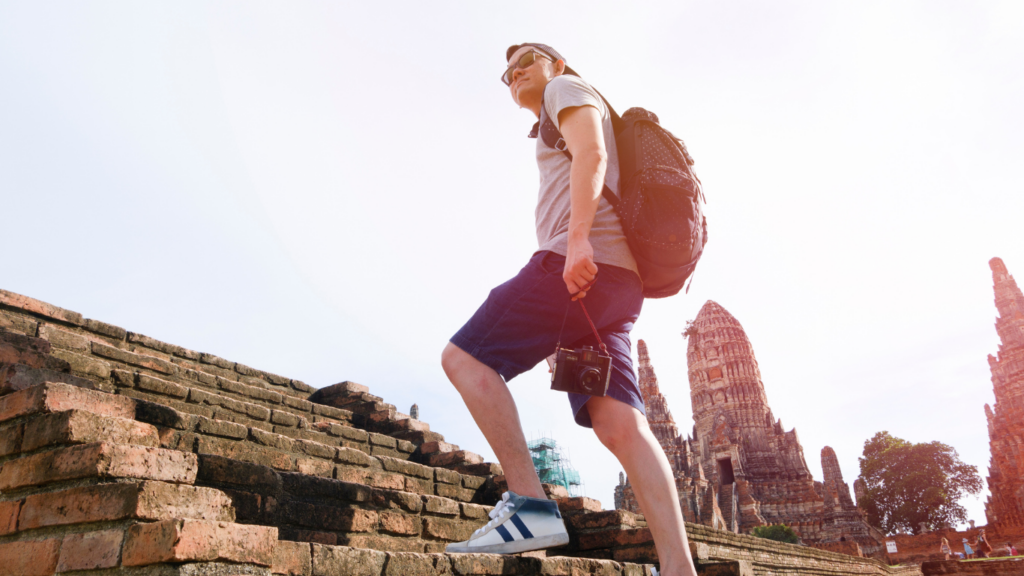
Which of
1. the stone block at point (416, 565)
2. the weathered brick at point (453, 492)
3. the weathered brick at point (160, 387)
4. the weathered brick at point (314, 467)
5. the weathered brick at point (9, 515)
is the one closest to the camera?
the stone block at point (416, 565)

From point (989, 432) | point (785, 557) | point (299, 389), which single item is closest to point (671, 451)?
point (785, 557)

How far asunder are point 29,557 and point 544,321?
178 centimetres

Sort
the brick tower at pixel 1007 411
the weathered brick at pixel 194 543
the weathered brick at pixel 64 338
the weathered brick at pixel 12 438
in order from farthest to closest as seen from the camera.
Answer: the brick tower at pixel 1007 411 → the weathered brick at pixel 64 338 → the weathered brick at pixel 12 438 → the weathered brick at pixel 194 543

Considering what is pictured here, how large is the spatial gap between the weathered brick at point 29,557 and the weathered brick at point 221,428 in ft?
3.83

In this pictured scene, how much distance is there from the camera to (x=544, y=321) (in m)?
2.42

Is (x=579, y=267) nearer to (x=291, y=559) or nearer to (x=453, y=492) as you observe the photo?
(x=291, y=559)

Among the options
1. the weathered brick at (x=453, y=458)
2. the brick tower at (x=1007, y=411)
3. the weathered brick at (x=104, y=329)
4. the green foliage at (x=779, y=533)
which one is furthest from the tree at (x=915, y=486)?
the weathered brick at (x=104, y=329)

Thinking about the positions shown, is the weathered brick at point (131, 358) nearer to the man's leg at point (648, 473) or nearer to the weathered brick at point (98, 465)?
the weathered brick at point (98, 465)

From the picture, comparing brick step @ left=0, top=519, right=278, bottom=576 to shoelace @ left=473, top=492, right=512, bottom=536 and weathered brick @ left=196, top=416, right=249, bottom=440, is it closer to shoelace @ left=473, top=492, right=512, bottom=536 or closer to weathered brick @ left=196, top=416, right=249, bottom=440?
shoelace @ left=473, top=492, right=512, bottom=536

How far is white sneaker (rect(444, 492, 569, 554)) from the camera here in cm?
220

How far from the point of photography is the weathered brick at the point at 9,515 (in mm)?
1952

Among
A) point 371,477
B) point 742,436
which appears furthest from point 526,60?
point 742,436

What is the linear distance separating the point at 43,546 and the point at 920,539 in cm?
4198

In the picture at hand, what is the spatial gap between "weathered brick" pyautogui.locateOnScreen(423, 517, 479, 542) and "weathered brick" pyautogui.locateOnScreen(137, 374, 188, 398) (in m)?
1.83
